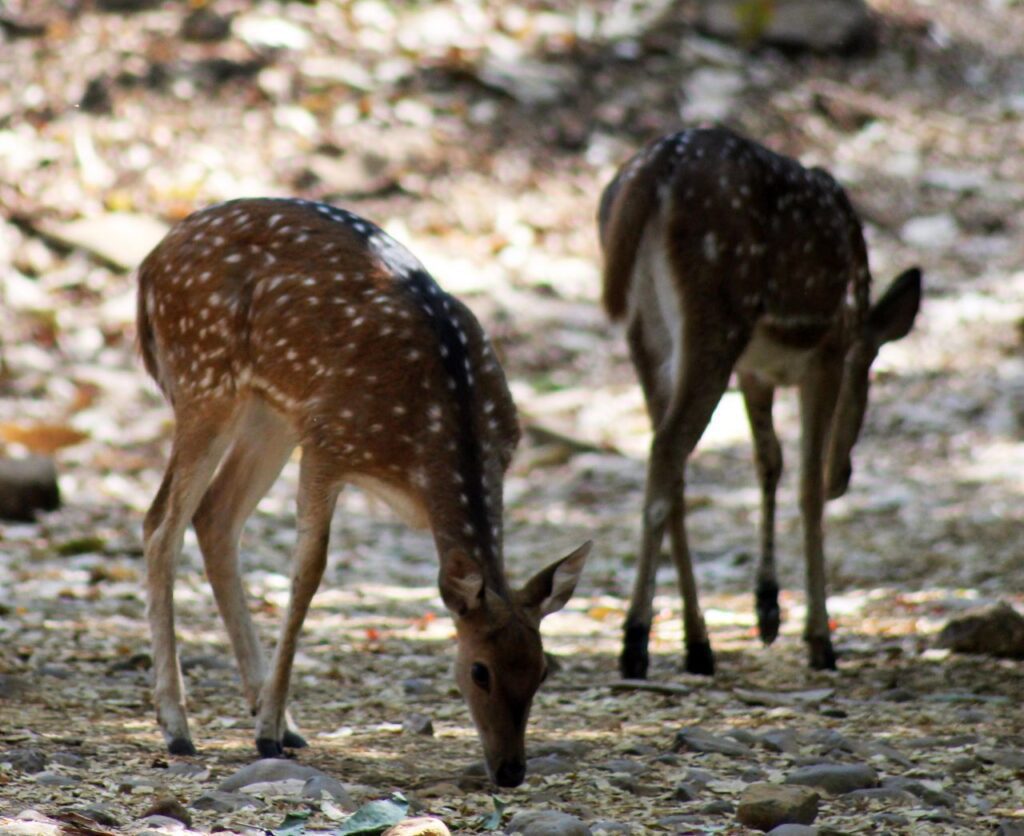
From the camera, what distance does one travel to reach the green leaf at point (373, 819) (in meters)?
4.61

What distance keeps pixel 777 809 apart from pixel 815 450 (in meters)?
3.17

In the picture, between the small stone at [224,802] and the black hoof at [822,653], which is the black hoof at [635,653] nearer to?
the black hoof at [822,653]

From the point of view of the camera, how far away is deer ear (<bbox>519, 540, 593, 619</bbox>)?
18.1ft

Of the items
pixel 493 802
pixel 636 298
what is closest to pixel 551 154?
pixel 636 298

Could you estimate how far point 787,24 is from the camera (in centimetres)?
1742

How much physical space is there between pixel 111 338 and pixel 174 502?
732 centimetres

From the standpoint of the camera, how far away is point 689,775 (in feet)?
18.1

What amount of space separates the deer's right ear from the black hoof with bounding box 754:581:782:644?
9.32 ft

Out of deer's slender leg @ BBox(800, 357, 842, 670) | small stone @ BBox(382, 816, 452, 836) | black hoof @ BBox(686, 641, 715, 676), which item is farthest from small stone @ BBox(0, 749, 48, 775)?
deer's slender leg @ BBox(800, 357, 842, 670)

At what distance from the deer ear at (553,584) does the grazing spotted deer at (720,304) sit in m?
1.58

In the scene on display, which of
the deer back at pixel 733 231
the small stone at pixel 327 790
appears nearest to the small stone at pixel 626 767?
the small stone at pixel 327 790

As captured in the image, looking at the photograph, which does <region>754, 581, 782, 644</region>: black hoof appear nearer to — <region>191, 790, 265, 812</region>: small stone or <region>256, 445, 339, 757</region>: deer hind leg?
<region>256, 445, 339, 757</region>: deer hind leg

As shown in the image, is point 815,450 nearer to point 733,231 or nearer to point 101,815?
point 733,231

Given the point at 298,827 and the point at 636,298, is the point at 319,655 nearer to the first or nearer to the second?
the point at 636,298
